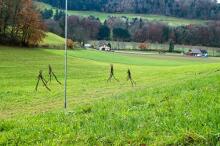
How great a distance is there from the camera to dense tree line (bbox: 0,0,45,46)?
8825 cm

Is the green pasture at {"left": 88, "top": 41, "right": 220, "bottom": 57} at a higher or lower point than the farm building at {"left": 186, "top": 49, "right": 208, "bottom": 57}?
higher

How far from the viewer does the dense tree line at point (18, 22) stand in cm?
8825

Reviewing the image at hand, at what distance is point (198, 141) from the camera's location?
841cm

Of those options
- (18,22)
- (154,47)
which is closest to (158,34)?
(154,47)

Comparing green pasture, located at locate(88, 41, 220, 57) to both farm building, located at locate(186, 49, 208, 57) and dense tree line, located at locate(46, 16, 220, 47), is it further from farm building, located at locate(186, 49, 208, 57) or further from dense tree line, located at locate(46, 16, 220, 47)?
dense tree line, located at locate(46, 16, 220, 47)

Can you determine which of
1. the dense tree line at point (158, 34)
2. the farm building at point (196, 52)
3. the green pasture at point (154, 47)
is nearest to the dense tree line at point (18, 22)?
the green pasture at point (154, 47)

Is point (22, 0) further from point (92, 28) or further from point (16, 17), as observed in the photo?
point (92, 28)

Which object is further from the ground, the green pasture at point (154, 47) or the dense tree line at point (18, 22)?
the dense tree line at point (18, 22)

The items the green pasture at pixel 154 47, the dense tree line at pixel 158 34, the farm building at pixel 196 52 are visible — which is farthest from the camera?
the dense tree line at pixel 158 34

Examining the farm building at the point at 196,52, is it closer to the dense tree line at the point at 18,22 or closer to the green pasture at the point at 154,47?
the green pasture at the point at 154,47

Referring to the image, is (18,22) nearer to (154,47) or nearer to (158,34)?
(154,47)

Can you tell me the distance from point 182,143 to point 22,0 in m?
84.4

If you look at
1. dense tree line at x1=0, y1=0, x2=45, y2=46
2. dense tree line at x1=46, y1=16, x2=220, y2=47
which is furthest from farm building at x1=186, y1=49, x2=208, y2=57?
dense tree line at x1=0, y1=0, x2=45, y2=46

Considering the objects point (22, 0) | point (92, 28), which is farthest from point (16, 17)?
point (92, 28)
